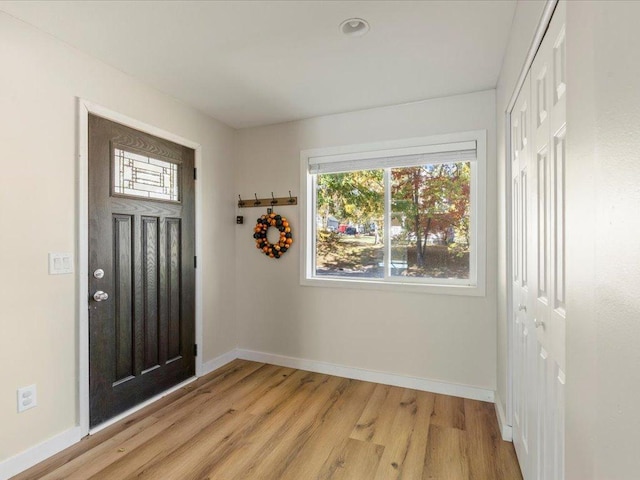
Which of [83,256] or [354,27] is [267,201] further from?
[354,27]

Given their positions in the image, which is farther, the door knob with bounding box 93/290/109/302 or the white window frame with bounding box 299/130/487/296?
the white window frame with bounding box 299/130/487/296

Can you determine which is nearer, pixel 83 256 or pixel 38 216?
pixel 38 216

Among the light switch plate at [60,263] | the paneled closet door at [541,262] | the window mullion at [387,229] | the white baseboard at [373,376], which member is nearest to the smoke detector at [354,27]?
the paneled closet door at [541,262]

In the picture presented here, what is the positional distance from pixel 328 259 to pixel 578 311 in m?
2.54

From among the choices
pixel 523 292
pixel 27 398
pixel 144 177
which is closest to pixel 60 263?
pixel 27 398

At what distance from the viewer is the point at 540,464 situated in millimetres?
1363

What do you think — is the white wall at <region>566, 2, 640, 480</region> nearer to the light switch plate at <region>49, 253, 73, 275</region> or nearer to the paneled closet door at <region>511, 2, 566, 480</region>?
the paneled closet door at <region>511, 2, 566, 480</region>

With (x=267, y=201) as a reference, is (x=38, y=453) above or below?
below

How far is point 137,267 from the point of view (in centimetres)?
253

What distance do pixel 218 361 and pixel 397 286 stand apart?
6.32ft

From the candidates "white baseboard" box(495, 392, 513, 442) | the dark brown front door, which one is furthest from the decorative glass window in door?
"white baseboard" box(495, 392, 513, 442)

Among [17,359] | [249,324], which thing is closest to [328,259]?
[249,324]

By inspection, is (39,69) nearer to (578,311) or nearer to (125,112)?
(125,112)

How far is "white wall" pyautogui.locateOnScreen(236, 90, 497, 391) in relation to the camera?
2.67m
